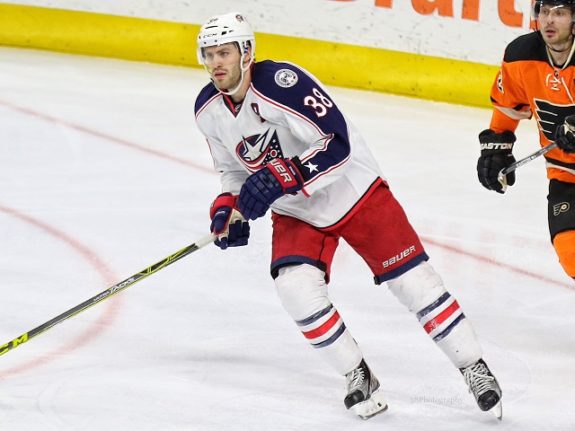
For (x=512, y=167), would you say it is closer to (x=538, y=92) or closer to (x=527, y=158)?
(x=527, y=158)

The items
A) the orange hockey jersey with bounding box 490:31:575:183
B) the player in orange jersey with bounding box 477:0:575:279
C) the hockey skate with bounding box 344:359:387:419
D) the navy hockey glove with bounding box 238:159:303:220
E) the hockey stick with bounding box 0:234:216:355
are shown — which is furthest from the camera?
the orange hockey jersey with bounding box 490:31:575:183

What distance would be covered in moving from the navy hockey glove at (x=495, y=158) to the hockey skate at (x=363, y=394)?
83cm

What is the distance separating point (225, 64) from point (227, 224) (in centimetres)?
47

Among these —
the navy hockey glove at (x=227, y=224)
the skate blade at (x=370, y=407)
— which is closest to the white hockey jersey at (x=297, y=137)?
the navy hockey glove at (x=227, y=224)

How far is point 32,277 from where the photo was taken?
428 centimetres

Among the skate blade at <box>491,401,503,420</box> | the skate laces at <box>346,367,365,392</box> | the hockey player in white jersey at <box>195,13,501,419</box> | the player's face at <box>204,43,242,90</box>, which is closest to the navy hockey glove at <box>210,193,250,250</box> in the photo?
the hockey player in white jersey at <box>195,13,501,419</box>

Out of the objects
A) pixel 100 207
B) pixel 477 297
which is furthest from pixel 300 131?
pixel 100 207

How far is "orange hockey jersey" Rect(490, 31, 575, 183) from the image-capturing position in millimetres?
3598

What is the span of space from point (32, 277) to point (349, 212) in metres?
1.44

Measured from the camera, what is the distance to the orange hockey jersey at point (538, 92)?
3.60 metres

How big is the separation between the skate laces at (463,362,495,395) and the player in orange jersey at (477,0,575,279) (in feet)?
1.73

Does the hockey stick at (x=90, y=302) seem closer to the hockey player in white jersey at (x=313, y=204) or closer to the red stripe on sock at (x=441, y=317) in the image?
the hockey player in white jersey at (x=313, y=204)

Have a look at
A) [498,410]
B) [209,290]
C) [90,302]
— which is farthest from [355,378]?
[209,290]

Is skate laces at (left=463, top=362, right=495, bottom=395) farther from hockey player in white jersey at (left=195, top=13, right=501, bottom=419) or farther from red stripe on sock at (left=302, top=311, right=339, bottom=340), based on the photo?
red stripe on sock at (left=302, top=311, right=339, bottom=340)
